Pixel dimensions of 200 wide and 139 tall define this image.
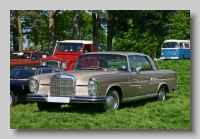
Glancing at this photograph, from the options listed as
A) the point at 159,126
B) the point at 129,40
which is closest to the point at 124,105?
the point at 159,126

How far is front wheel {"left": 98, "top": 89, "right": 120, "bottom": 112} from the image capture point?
10.5m

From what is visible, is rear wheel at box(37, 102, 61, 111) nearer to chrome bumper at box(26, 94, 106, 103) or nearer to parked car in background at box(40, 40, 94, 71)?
chrome bumper at box(26, 94, 106, 103)

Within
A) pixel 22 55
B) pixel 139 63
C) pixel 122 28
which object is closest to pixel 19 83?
pixel 139 63

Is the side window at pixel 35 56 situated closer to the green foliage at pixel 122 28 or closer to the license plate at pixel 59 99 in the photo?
the green foliage at pixel 122 28

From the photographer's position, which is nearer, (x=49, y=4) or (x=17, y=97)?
(x=49, y=4)

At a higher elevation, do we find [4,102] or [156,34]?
[156,34]

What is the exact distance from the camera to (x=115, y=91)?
35.3 feet

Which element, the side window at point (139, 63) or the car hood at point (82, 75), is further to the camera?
the side window at point (139, 63)

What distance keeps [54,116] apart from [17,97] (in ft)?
7.66

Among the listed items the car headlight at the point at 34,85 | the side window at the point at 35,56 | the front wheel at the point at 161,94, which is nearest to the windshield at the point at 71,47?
the side window at the point at 35,56

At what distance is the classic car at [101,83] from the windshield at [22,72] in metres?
1.64

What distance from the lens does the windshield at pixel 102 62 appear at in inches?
448

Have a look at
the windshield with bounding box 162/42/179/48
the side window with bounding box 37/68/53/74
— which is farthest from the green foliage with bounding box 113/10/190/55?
the side window with bounding box 37/68/53/74

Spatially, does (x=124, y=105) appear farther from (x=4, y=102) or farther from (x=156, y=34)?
(x=156, y=34)
